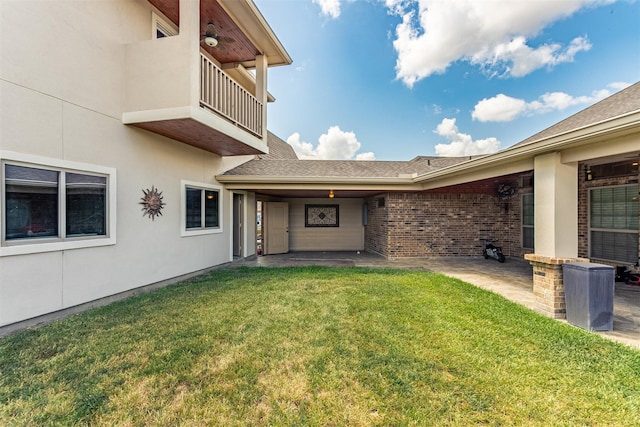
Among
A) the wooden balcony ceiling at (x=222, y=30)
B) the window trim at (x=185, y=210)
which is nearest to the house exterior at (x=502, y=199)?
the window trim at (x=185, y=210)

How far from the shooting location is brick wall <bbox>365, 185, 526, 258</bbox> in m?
9.80

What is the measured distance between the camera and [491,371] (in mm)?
2809

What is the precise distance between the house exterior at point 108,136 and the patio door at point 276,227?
3985 millimetres

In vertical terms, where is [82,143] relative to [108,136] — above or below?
below

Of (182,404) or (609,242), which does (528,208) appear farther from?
(182,404)

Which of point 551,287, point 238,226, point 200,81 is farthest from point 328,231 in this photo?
point 551,287

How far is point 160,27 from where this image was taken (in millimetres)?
6180

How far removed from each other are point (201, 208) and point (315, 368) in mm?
6095

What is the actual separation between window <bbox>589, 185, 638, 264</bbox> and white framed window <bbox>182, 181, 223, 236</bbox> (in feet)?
33.7

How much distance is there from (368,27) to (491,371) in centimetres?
1549

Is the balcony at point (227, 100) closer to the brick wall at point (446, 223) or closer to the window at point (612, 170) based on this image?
the brick wall at point (446, 223)

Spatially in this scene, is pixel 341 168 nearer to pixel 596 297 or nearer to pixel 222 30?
pixel 222 30

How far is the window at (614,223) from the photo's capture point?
6148 mm

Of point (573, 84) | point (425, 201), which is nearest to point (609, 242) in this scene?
point (425, 201)
